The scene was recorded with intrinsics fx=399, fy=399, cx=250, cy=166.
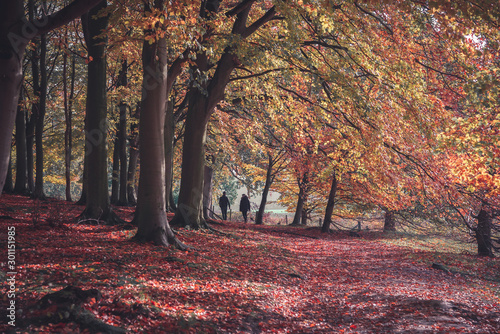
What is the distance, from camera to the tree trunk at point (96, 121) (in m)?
10.6

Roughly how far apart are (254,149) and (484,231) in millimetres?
10117

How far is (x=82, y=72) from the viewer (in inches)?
792

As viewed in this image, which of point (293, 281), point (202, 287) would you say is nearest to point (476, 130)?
point (293, 281)

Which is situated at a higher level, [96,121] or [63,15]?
[63,15]

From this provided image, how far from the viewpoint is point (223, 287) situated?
6973 millimetres

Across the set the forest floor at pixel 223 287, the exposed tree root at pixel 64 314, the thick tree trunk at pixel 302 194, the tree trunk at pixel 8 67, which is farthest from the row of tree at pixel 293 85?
the thick tree trunk at pixel 302 194

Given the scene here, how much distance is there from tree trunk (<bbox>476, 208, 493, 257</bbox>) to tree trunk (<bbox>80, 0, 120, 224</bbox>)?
13.0 meters

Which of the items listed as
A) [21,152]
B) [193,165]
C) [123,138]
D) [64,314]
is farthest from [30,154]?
[64,314]

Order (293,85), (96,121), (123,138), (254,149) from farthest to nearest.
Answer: (254,149) → (123,138) → (293,85) → (96,121)

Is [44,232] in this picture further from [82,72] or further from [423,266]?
[82,72]

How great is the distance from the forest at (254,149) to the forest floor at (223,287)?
42mm

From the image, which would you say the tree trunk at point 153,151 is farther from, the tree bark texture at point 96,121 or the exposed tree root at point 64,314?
the exposed tree root at point 64,314

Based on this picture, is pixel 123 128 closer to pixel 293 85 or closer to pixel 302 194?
pixel 293 85

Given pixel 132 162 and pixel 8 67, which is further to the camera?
pixel 132 162
